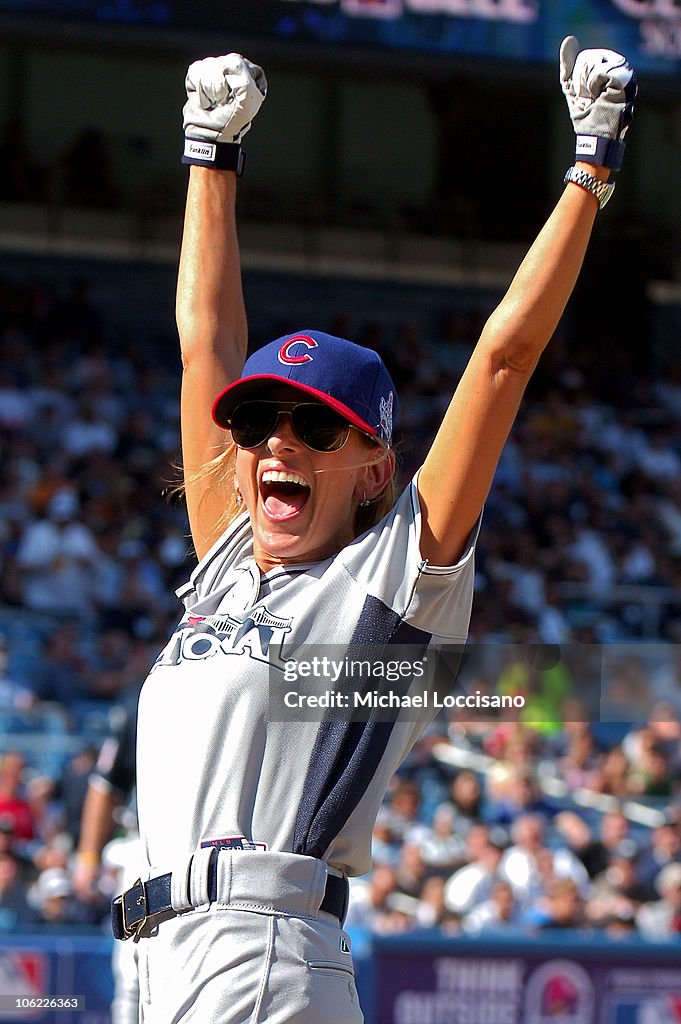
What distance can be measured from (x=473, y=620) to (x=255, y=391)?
7.83 m

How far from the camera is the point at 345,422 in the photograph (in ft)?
6.48

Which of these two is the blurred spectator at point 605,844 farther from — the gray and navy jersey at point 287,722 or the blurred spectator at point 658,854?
the gray and navy jersey at point 287,722

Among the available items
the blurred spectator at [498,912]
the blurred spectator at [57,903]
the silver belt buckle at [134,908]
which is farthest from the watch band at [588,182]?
the blurred spectator at [498,912]

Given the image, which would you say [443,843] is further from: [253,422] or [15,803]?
[253,422]

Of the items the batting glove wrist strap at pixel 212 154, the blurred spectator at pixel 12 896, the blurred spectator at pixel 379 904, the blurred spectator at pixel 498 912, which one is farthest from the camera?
the blurred spectator at pixel 498 912

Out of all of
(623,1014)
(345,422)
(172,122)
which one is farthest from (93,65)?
(345,422)

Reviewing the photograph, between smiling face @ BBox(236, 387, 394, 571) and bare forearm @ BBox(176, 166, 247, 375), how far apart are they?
331mm

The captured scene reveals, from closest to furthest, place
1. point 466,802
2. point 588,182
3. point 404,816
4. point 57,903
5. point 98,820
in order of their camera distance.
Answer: point 588,182 < point 98,820 < point 57,903 < point 404,816 < point 466,802

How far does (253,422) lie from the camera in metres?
2.00

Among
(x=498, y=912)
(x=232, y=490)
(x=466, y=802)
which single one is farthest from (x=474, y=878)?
(x=232, y=490)

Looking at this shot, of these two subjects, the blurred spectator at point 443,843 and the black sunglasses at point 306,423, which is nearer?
the black sunglasses at point 306,423

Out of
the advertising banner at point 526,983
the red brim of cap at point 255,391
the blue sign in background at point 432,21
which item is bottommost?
the advertising banner at point 526,983

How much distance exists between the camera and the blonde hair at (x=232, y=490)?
208 centimetres

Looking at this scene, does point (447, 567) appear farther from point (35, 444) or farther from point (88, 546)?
point (35, 444)
